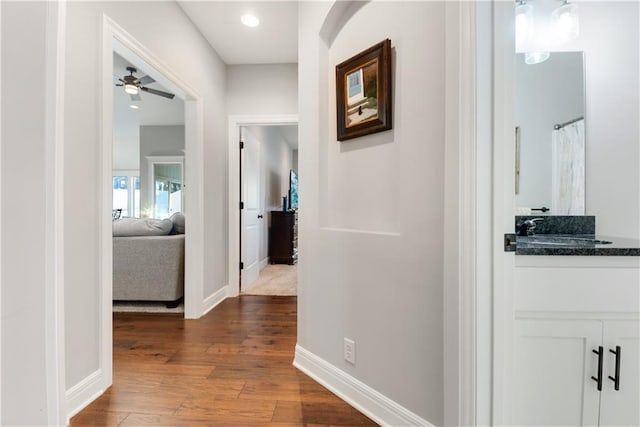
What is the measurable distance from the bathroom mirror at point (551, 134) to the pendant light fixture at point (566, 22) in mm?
98

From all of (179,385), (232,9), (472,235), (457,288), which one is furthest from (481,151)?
(232,9)

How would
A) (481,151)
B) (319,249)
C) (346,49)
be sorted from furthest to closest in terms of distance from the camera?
1. (319,249)
2. (346,49)
3. (481,151)

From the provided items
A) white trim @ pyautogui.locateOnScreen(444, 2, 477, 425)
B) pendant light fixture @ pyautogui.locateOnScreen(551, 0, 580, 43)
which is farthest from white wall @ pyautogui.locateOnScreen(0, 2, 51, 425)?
pendant light fixture @ pyautogui.locateOnScreen(551, 0, 580, 43)

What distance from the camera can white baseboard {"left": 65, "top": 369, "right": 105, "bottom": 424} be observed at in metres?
1.52

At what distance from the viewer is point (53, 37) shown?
58 centimetres

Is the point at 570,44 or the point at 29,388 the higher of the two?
the point at 570,44

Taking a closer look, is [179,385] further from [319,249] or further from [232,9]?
[232,9]

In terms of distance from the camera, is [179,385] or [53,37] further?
[179,385]

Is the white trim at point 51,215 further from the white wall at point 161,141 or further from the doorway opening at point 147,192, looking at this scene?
the white wall at point 161,141

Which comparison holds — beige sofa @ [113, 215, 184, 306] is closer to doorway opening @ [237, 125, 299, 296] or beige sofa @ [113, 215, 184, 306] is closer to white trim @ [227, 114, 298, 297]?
white trim @ [227, 114, 298, 297]

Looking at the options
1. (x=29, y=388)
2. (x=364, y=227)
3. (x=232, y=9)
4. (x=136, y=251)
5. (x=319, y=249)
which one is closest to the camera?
(x=29, y=388)

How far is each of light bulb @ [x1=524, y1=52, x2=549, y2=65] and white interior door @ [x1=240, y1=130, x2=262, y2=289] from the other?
9.69ft

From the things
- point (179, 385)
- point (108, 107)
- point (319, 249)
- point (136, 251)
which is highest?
point (108, 107)

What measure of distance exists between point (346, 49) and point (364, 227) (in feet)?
3.35
